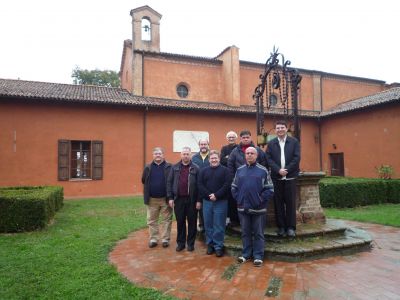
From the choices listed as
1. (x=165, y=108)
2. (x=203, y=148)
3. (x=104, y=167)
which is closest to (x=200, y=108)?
(x=165, y=108)

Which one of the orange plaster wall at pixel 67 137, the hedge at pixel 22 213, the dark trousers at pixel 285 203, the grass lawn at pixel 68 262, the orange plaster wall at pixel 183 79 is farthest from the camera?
the orange plaster wall at pixel 183 79

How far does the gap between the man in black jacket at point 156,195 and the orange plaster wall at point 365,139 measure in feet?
43.3

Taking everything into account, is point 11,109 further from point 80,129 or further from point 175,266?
point 175,266

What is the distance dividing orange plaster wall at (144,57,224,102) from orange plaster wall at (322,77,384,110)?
7.95 meters

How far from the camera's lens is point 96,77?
32.7m

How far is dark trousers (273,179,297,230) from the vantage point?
4.96 m

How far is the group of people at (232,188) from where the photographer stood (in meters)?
4.38

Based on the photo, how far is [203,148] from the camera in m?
5.48

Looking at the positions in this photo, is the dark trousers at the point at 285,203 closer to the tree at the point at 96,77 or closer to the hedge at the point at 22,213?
the hedge at the point at 22,213

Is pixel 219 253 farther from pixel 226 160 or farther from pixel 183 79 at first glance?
pixel 183 79

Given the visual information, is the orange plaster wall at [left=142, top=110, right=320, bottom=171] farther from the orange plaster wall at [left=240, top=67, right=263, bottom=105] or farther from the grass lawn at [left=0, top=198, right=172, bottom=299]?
the grass lawn at [left=0, top=198, right=172, bottom=299]

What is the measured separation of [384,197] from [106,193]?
37.0 feet

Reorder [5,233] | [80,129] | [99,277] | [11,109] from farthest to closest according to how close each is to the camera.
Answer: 1. [80,129]
2. [11,109]
3. [5,233]
4. [99,277]

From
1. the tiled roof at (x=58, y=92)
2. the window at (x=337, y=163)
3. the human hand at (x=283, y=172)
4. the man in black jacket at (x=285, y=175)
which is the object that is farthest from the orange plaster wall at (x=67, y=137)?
the window at (x=337, y=163)
